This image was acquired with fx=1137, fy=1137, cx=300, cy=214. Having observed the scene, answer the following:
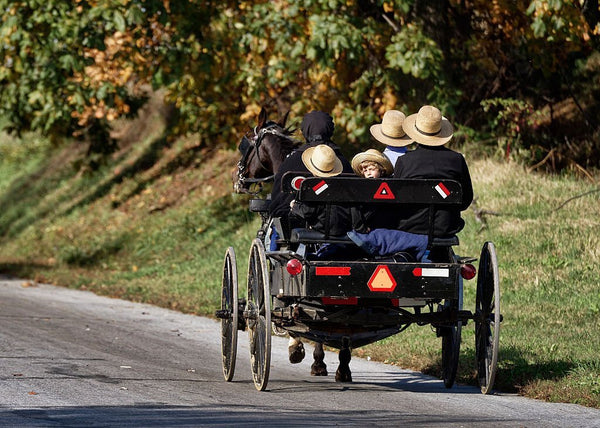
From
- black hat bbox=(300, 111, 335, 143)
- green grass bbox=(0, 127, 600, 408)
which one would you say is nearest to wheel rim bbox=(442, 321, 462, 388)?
green grass bbox=(0, 127, 600, 408)

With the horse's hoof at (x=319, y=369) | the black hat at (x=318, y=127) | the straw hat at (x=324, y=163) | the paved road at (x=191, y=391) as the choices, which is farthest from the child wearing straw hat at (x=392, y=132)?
the paved road at (x=191, y=391)

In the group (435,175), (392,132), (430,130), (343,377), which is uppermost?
(392,132)

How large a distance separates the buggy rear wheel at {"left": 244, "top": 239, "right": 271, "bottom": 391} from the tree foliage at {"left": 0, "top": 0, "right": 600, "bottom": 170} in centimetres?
819

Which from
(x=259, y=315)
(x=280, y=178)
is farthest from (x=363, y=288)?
(x=280, y=178)

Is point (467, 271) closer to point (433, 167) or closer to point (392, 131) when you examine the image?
point (433, 167)

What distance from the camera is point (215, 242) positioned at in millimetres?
22953

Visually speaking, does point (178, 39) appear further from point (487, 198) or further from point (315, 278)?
point (315, 278)

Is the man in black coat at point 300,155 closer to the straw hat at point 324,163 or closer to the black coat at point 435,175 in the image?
the straw hat at point 324,163

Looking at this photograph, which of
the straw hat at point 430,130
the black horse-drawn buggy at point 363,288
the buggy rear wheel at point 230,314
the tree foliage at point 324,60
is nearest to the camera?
the black horse-drawn buggy at point 363,288

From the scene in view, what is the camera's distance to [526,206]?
1788cm

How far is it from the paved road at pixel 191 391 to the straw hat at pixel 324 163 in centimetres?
177

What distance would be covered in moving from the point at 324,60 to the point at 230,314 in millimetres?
8187

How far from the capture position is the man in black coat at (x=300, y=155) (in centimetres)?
977

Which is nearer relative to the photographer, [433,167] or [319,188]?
[319,188]
